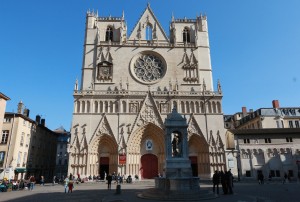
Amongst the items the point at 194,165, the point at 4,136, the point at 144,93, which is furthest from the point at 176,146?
the point at 4,136

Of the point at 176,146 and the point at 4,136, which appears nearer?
the point at 176,146

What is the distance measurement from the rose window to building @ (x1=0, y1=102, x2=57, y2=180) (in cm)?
1695

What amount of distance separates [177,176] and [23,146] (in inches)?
1056

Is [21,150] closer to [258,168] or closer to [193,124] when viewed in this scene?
[193,124]

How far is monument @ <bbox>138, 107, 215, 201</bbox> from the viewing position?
11.5 metres

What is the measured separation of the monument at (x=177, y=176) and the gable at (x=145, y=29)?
2415 centimetres

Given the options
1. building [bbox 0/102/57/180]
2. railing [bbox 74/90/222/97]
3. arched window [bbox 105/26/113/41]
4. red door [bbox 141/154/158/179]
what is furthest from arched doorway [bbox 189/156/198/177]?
building [bbox 0/102/57/180]

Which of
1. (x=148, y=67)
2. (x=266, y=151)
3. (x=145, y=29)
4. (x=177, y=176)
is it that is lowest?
(x=177, y=176)

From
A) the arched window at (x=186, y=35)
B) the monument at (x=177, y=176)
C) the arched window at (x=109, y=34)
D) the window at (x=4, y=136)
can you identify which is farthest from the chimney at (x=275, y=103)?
the window at (x=4, y=136)

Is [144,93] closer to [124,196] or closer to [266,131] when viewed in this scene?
[266,131]

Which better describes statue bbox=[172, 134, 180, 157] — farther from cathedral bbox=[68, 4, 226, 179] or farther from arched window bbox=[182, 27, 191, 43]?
arched window bbox=[182, 27, 191, 43]

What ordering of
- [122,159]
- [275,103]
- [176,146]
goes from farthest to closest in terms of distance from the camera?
[275,103]
[122,159]
[176,146]

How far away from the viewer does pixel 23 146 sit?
32.1 meters

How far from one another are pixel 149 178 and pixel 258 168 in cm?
1521
